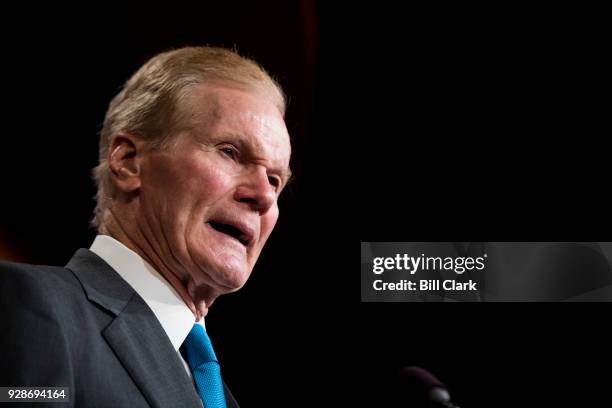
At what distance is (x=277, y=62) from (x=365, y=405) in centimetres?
127

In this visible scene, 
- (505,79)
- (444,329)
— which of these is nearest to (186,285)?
(444,329)

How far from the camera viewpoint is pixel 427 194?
8.16 feet

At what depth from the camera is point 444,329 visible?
247cm

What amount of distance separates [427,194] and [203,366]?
146 cm

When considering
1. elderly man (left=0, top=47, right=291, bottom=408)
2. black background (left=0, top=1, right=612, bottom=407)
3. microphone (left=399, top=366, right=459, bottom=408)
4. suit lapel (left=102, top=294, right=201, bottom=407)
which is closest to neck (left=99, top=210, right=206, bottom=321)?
elderly man (left=0, top=47, right=291, bottom=408)

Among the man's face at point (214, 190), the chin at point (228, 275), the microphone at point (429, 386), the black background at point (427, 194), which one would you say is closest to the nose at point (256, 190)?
the man's face at point (214, 190)

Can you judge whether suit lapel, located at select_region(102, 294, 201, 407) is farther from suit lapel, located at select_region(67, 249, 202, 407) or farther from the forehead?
the forehead

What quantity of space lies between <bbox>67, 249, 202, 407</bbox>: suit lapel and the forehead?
0.32 meters

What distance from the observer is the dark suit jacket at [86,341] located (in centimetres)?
91

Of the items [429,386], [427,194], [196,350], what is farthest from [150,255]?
[427,194]

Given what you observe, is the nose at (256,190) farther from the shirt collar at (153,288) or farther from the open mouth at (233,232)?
the shirt collar at (153,288)

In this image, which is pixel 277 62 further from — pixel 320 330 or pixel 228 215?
pixel 228 215

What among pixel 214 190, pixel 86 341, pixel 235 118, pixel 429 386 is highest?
pixel 235 118

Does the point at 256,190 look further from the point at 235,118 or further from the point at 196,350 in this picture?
the point at 196,350
